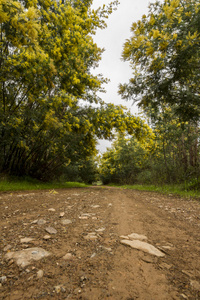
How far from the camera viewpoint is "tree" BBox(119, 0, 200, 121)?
4703mm

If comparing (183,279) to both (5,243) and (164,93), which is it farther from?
(164,93)

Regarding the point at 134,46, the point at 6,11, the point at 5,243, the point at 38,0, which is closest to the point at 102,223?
the point at 5,243

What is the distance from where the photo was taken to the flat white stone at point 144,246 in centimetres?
142

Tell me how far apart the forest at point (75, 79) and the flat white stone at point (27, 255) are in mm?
4787

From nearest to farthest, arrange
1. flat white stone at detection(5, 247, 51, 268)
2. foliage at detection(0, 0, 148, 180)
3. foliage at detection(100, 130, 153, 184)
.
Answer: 1. flat white stone at detection(5, 247, 51, 268)
2. foliage at detection(0, 0, 148, 180)
3. foliage at detection(100, 130, 153, 184)

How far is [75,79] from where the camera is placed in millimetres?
6812

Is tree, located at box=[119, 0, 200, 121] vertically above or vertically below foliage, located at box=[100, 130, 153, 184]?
above

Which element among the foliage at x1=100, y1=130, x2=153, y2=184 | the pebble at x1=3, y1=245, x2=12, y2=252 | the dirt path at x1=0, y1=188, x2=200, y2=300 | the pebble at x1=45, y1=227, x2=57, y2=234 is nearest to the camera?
the dirt path at x1=0, y1=188, x2=200, y2=300

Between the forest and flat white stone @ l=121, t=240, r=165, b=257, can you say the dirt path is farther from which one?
the forest

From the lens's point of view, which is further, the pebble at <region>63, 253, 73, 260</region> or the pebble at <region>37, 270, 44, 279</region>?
the pebble at <region>63, 253, 73, 260</region>

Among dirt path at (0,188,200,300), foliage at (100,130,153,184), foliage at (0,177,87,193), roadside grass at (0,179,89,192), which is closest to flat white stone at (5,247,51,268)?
dirt path at (0,188,200,300)

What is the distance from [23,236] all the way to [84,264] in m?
0.81

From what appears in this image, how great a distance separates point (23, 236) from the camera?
1.63 m

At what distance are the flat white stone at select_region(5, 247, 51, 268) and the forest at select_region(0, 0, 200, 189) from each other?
188 inches
